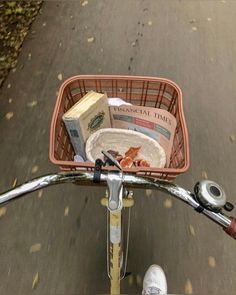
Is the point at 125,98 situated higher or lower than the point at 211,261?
higher

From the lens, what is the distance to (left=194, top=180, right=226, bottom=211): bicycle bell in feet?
2.60

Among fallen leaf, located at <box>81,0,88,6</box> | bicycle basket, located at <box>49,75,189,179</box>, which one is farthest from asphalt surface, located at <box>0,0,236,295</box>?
bicycle basket, located at <box>49,75,189,179</box>

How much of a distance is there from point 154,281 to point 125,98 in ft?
2.95

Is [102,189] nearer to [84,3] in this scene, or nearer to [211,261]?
[211,261]

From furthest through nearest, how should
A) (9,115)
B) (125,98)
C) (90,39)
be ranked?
(90,39) < (9,115) < (125,98)

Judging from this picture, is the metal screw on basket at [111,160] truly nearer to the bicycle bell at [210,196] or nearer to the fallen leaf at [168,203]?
the bicycle bell at [210,196]

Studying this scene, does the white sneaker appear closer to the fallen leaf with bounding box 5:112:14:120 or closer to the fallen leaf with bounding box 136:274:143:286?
the fallen leaf with bounding box 136:274:143:286

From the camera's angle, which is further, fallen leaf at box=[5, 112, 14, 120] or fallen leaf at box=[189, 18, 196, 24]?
fallen leaf at box=[189, 18, 196, 24]

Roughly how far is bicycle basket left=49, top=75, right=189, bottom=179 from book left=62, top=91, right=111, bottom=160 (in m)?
0.03

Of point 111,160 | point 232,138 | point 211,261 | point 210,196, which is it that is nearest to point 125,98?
point 111,160

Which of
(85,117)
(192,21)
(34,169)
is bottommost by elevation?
(85,117)

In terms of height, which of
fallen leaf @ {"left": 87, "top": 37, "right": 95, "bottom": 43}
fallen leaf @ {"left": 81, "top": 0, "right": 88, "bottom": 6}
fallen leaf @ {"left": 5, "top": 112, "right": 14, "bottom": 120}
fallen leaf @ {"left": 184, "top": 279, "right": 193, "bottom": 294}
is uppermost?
fallen leaf @ {"left": 81, "top": 0, "right": 88, "bottom": 6}

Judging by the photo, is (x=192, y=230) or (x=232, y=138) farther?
(x=232, y=138)

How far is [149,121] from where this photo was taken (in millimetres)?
1270
